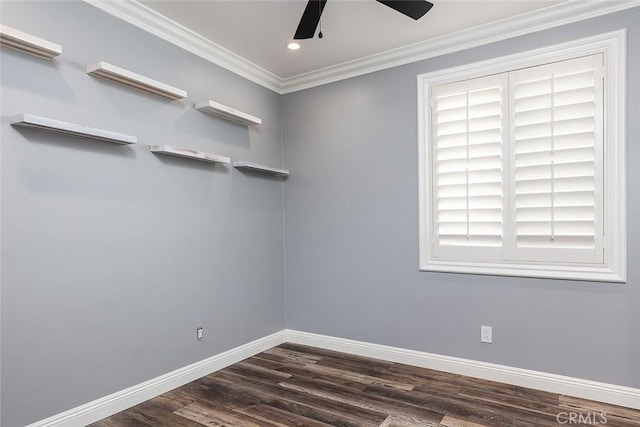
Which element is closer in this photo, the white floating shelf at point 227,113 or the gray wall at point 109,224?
the gray wall at point 109,224

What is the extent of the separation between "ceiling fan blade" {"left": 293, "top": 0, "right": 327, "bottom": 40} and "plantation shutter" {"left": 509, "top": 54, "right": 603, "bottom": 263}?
1.61m

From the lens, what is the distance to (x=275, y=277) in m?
3.88

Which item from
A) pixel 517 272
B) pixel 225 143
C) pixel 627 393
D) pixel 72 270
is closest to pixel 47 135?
pixel 72 270

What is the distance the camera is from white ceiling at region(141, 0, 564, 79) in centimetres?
257

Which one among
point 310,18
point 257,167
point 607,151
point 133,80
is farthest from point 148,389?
point 607,151

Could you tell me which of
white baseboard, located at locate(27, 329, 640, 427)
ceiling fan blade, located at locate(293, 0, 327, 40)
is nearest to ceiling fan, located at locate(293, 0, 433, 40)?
ceiling fan blade, located at locate(293, 0, 327, 40)

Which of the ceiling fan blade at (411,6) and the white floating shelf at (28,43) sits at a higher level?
the ceiling fan blade at (411,6)

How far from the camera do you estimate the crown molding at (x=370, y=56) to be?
2.53 meters

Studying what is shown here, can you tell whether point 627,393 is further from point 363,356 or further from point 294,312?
point 294,312

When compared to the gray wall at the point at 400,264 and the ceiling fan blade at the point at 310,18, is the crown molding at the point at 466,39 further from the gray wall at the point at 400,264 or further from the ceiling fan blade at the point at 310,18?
the ceiling fan blade at the point at 310,18

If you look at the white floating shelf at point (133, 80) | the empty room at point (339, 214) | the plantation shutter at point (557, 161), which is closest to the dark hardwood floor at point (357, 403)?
the empty room at point (339, 214)

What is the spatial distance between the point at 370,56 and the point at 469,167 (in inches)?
52.8

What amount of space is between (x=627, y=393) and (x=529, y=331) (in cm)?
65

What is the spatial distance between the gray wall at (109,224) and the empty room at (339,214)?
0.04 ft
